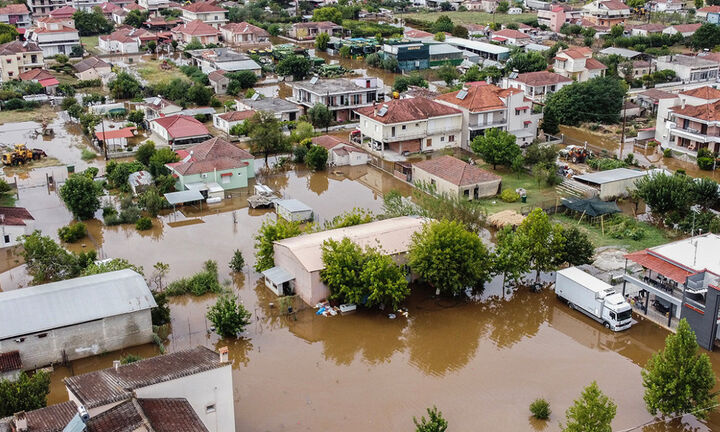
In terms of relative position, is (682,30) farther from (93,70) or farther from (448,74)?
(93,70)

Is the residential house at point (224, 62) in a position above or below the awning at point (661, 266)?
above

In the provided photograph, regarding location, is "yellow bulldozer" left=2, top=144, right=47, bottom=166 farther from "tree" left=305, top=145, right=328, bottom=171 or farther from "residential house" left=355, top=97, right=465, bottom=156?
"residential house" left=355, top=97, right=465, bottom=156

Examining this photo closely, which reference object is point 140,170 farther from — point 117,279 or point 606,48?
point 606,48

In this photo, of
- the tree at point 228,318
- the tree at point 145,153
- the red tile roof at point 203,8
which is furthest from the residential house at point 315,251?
the red tile roof at point 203,8

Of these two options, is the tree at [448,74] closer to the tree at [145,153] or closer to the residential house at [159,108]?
the residential house at [159,108]

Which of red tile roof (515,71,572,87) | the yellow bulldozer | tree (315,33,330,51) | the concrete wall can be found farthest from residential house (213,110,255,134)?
tree (315,33,330,51)
